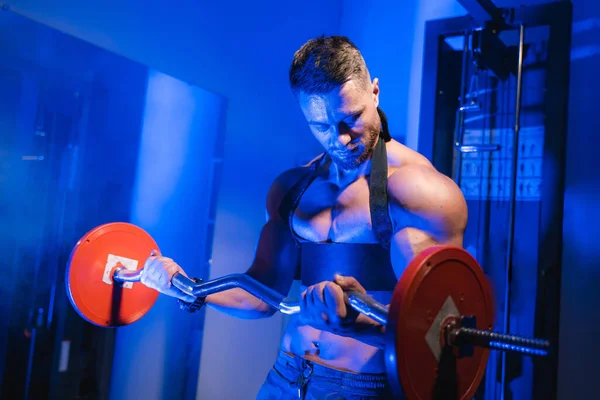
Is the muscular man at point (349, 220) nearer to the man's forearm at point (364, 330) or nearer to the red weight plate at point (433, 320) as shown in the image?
the man's forearm at point (364, 330)

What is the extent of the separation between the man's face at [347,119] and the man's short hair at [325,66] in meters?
0.02

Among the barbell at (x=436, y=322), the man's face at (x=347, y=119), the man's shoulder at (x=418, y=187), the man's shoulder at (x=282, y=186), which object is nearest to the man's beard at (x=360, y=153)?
the man's face at (x=347, y=119)

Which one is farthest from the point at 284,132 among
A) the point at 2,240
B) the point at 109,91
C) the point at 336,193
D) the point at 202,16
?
the point at 2,240

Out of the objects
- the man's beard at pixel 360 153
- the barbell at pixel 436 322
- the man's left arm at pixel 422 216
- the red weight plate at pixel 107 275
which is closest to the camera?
the barbell at pixel 436 322

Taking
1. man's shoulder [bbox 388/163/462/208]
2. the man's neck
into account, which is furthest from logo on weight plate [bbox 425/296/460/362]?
the man's neck

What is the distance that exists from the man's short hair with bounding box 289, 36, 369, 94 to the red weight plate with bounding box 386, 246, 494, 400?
0.66 metres

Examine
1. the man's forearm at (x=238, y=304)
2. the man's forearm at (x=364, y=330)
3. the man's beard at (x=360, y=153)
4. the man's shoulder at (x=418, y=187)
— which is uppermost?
the man's beard at (x=360, y=153)

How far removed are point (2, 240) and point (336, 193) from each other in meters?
1.22

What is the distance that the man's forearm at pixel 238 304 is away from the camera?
1884 millimetres

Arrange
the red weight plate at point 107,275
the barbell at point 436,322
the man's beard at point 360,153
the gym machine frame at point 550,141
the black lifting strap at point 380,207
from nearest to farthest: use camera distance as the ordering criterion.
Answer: the barbell at point 436,322 < the black lifting strap at point 380,207 < the man's beard at point 360,153 < the red weight plate at point 107,275 < the gym machine frame at point 550,141

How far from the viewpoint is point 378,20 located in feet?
11.4

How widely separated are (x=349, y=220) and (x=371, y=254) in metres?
0.14

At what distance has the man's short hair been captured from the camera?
5.30ft

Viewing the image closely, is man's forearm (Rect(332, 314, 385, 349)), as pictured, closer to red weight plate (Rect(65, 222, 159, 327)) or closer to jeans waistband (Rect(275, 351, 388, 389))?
jeans waistband (Rect(275, 351, 388, 389))
